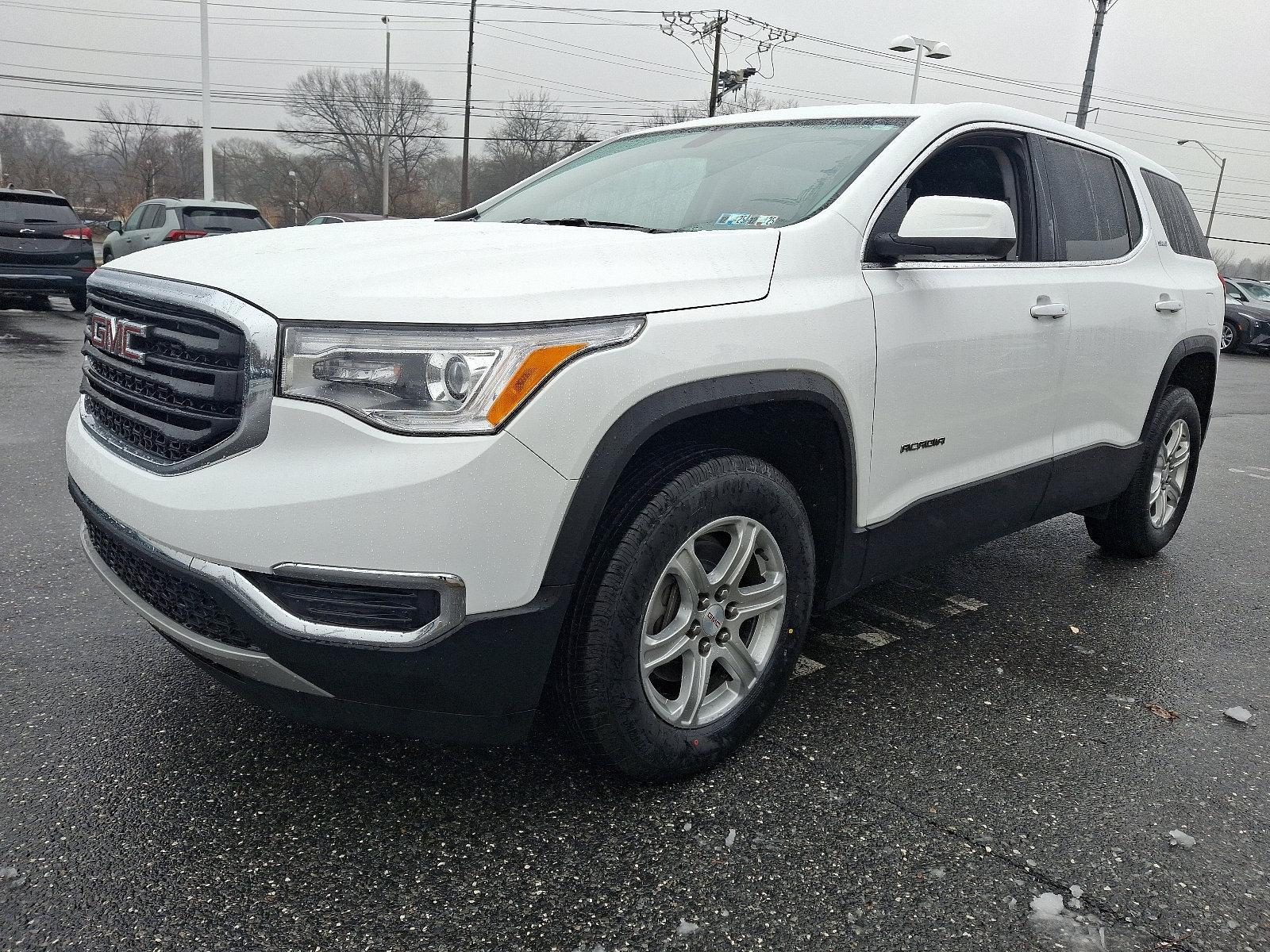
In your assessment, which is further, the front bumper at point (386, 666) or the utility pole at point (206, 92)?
the utility pole at point (206, 92)

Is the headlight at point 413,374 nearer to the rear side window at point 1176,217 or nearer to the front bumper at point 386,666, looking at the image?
the front bumper at point 386,666

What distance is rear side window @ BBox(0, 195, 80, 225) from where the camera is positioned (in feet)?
40.7

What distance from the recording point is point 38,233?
1256 centimetres

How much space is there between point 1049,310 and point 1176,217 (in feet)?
5.84

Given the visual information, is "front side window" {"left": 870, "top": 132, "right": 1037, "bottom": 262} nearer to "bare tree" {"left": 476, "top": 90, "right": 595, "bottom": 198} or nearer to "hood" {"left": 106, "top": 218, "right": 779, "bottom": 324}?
"hood" {"left": 106, "top": 218, "right": 779, "bottom": 324}

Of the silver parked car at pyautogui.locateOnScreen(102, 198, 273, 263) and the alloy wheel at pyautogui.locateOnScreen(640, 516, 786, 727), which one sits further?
the silver parked car at pyautogui.locateOnScreen(102, 198, 273, 263)

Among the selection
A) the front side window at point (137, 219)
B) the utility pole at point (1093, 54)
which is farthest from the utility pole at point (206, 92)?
the utility pole at point (1093, 54)

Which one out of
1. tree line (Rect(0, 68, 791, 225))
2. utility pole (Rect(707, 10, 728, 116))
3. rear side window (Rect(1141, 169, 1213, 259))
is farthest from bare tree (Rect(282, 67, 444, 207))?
rear side window (Rect(1141, 169, 1213, 259))

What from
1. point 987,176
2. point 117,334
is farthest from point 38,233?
point 987,176

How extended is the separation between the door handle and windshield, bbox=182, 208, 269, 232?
13.5m

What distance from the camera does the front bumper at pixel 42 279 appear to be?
40.9 feet

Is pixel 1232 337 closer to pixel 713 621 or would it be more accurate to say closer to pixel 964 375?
pixel 964 375

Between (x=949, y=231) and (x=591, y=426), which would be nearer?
(x=591, y=426)

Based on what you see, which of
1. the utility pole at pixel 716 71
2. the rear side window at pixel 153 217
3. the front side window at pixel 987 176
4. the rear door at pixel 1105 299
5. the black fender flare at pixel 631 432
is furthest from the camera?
the utility pole at pixel 716 71
